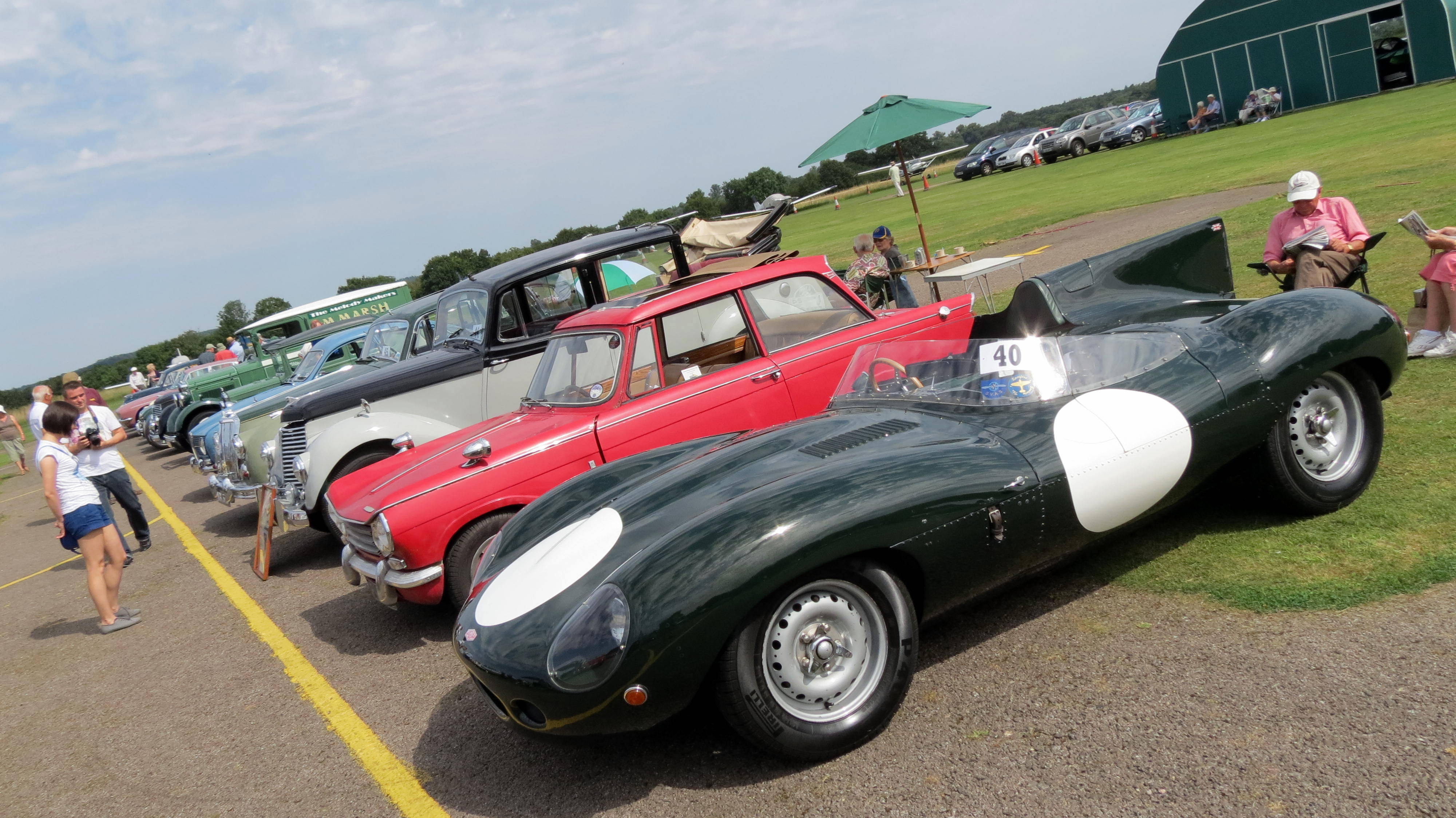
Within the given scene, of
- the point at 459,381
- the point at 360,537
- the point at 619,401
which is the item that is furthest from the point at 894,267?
the point at 360,537

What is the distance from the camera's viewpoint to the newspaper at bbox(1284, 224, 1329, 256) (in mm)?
6863

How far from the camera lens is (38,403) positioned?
13.5 meters

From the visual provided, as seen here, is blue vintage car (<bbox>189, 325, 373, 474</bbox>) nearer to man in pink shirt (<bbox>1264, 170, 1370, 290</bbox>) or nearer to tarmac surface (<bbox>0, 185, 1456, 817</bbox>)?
tarmac surface (<bbox>0, 185, 1456, 817</bbox>)

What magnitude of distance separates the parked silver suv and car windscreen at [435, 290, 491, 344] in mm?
32022


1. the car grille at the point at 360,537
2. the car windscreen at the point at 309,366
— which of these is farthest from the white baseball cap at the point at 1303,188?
the car windscreen at the point at 309,366

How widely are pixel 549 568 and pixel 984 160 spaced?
127 feet

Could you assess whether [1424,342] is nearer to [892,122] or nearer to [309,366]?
[892,122]

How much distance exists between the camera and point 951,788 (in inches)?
121

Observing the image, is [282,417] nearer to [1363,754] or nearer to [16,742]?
[16,742]

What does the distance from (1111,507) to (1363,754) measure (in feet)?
4.17

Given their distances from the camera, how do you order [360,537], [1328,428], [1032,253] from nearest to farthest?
[1328,428], [360,537], [1032,253]

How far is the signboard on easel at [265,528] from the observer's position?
736 cm

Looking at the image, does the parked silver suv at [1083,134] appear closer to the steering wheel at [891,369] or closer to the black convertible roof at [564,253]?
the black convertible roof at [564,253]

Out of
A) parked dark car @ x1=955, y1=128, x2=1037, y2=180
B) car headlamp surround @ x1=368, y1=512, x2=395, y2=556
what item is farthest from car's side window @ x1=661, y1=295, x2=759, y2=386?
parked dark car @ x1=955, y1=128, x2=1037, y2=180
